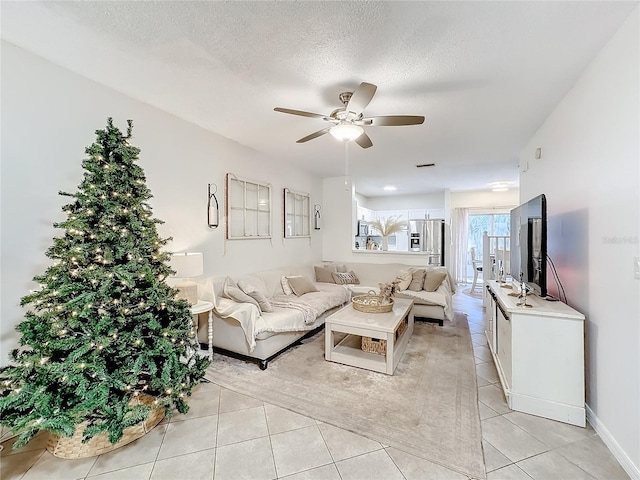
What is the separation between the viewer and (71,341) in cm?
161

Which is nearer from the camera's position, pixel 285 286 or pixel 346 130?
pixel 346 130

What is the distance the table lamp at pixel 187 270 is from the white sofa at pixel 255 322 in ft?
1.12

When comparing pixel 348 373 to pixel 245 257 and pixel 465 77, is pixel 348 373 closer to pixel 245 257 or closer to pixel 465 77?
pixel 245 257

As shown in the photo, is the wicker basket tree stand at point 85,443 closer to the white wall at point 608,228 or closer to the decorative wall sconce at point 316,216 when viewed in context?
the white wall at point 608,228

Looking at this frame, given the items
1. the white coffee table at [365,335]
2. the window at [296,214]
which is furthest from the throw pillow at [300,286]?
the white coffee table at [365,335]

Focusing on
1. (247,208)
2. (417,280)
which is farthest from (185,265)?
(417,280)

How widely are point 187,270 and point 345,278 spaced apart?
3.05 m

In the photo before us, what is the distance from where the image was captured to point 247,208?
4.02m

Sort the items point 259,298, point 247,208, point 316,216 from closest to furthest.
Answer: point 259,298, point 247,208, point 316,216

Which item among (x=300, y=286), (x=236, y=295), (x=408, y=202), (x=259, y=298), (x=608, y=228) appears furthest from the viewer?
(x=408, y=202)

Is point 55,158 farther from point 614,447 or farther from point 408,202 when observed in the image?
point 408,202

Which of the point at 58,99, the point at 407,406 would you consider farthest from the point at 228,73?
the point at 407,406

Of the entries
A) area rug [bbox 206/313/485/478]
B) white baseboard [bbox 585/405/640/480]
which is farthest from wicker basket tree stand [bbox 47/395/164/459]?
white baseboard [bbox 585/405/640/480]

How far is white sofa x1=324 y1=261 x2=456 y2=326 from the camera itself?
4.20 metres
